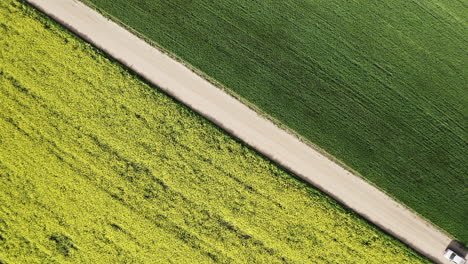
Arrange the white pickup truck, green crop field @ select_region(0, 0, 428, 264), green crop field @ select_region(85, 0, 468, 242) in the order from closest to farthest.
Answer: the white pickup truck → green crop field @ select_region(85, 0, 468, 242) → green crop field @ select_region(0, 0, 428, 264)

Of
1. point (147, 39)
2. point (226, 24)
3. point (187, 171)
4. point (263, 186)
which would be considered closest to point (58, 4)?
point (147, 39)

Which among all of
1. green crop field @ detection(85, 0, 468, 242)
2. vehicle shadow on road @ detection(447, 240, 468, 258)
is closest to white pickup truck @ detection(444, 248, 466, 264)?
vehicle shadow on road @ detection(447, 240, 468, 258)

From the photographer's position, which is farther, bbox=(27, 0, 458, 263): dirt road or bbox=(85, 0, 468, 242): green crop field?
bbox=(27, 0, 458, 263): dirt road

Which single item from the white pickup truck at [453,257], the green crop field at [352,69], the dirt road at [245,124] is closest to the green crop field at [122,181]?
the dirt road at [245,124]

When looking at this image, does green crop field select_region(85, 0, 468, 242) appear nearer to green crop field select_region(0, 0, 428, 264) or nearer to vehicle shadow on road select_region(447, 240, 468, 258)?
vehicle shadow on road select_region(447, 240, 468, 258)

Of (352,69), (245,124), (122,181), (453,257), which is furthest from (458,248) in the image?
(122,181)

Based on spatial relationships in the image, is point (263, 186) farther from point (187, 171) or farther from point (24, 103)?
point (24, 103)

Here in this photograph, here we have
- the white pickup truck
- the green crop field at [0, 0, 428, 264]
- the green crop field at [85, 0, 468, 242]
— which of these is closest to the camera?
the white pickup truck
